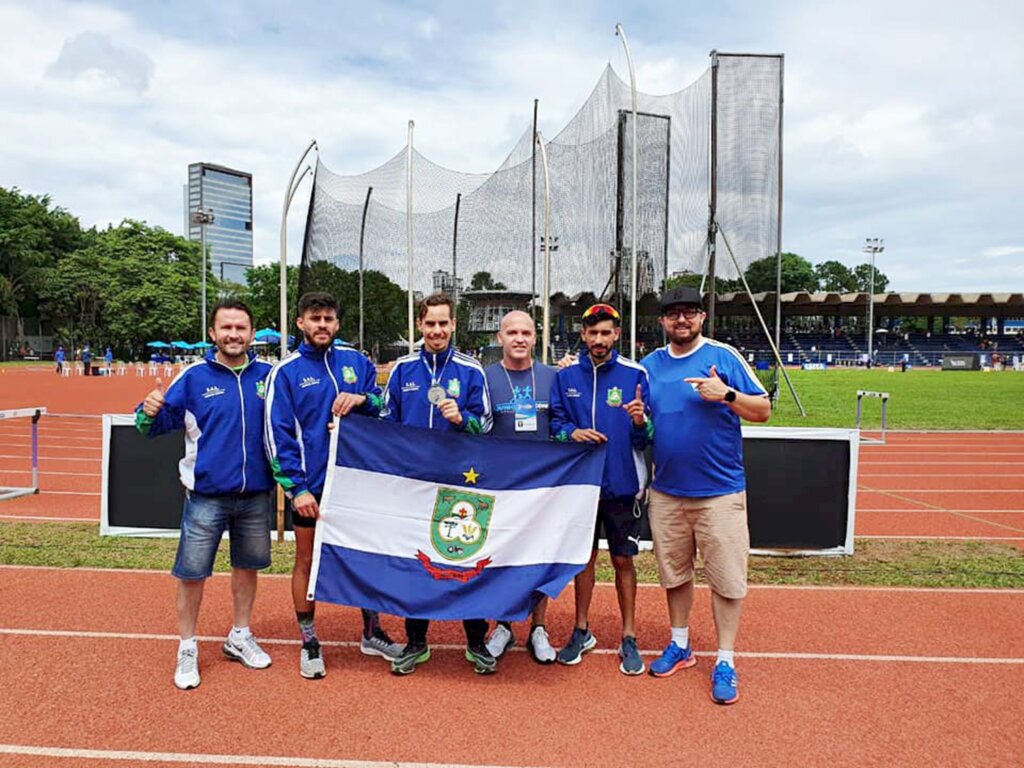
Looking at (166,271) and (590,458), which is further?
(166,271)

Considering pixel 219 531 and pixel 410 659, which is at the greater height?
pixel 219 531

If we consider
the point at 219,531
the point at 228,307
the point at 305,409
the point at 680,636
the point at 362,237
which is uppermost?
the point at 362,237

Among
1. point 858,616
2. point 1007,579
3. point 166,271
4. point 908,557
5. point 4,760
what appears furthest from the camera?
point 166,271

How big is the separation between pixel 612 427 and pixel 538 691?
137 cm

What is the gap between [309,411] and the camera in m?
3.88

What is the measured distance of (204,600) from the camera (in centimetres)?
516

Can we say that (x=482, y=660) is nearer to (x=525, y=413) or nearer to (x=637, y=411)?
(x=525, y=413)

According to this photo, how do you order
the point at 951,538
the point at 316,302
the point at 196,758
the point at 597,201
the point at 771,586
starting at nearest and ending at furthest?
the point at 196,758 → the point at 316,302 → the point at 771,586 → the point at 951,538 → the point at 597,201

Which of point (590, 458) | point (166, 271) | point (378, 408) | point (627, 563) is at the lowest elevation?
point (627, 563)

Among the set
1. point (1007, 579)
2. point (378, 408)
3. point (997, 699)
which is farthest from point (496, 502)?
point (1007, 579)

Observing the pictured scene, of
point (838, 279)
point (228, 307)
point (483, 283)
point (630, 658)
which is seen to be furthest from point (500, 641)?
point (838, 279)

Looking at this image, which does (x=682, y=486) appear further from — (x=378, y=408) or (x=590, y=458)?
(x=378, y=408)

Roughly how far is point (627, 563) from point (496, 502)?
2.53 ft

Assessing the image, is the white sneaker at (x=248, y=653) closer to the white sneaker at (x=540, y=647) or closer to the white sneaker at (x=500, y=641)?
the white sneaker at (x=500, y=641)
